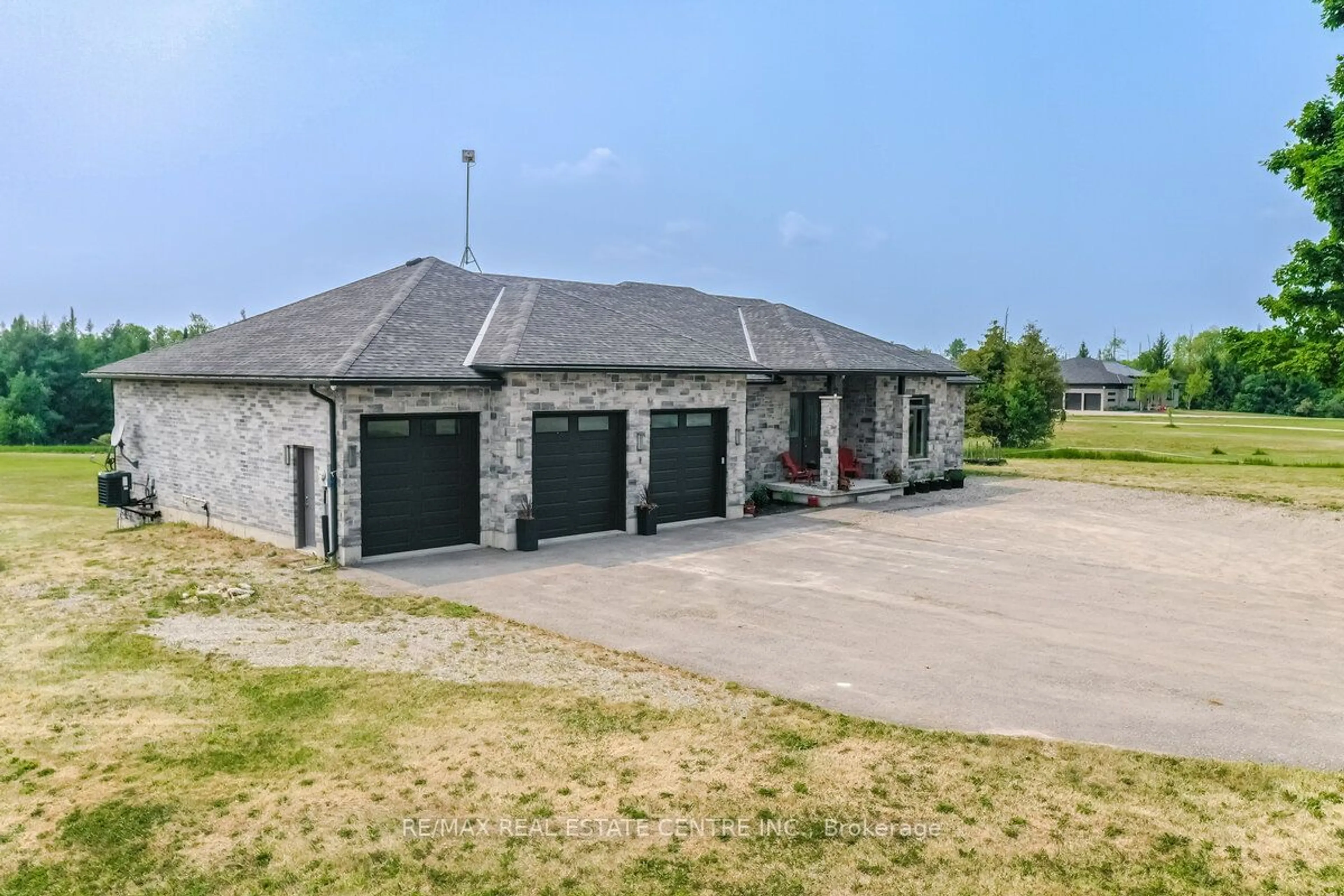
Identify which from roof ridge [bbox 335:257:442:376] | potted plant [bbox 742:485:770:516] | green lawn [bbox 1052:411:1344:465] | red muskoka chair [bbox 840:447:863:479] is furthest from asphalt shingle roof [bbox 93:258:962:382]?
green lawn [bbox 1052:411:1344:465]

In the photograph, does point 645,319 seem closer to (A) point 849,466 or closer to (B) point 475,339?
(B) point 475,339

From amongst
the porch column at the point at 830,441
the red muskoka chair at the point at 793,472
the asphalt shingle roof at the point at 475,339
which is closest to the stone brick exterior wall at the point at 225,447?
the asphalt shingle roof at the point at 475,339

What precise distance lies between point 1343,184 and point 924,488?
44.9 ft

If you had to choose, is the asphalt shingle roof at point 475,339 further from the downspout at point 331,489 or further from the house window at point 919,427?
the house window at point 919,427

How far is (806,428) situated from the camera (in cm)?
2378

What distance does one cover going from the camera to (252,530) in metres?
16.6

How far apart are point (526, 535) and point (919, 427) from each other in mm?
14080

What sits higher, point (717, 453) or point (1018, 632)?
point (717, 453)

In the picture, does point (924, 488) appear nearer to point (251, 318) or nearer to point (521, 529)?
point (521, 529)

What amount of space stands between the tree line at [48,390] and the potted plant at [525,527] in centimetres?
5054

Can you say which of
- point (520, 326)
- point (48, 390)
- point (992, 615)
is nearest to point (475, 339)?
point (520, 326)

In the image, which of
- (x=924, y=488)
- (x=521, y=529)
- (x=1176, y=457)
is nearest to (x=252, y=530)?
(x=521, y=529)

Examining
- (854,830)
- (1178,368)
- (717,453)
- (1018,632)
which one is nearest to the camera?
(854,830)

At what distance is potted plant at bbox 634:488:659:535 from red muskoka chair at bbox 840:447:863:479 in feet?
25.4
